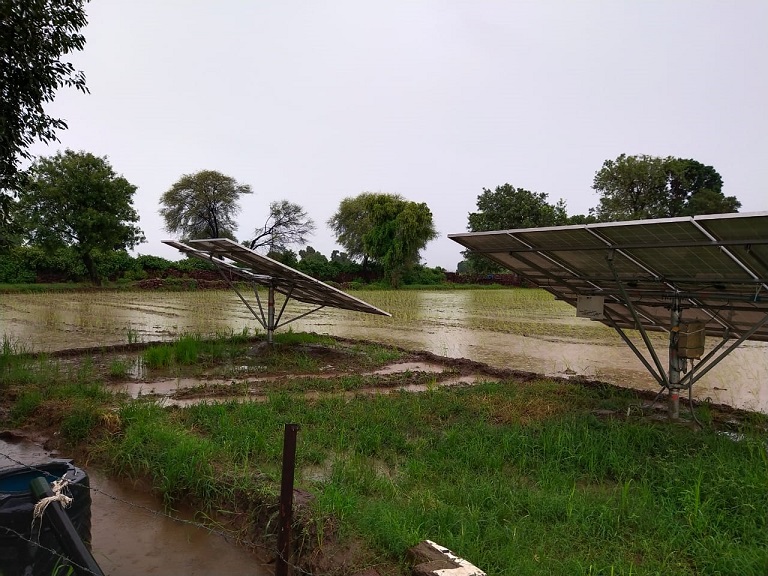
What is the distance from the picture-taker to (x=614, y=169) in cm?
5272

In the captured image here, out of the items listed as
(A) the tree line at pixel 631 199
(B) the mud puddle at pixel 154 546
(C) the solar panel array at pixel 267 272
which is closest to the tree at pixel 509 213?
(A) the tree line at pixel 631 199

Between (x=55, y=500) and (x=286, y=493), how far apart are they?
1.10 metres

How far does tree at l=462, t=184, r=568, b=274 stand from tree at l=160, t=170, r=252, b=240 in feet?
86.7

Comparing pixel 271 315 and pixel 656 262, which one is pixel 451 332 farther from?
pixel 656 262

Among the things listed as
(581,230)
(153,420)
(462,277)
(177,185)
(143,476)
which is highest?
(177,185)

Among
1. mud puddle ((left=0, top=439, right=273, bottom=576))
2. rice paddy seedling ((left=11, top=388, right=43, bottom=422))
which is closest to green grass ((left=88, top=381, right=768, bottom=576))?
mud puddle ((left=0, top=439, right=273, bottom=576))

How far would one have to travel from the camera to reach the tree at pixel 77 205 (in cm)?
3328

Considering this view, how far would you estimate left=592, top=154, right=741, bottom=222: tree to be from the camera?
5181 cm

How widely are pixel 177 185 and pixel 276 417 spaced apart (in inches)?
2413

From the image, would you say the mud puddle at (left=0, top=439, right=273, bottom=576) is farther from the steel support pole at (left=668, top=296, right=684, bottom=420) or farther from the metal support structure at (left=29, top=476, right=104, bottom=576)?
the steel support pole at (left=668, top=296, right=684, bottom=420)

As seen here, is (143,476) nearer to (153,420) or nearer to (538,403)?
(153,420)

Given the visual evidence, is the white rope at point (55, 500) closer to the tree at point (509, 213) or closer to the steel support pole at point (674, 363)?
the steel support pole at point (674, 363)

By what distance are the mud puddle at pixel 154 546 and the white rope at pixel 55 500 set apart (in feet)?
2.13

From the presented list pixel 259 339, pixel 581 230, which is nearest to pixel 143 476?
pixel 581 230
